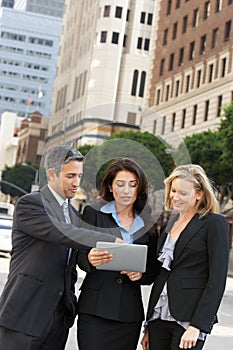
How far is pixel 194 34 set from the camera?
171ft

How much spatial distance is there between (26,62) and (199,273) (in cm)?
17267

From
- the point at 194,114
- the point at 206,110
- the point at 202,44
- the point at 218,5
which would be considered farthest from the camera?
Result: the point at 202,44

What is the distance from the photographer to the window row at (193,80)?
4744 cm

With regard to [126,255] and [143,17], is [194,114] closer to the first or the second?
[143,17]

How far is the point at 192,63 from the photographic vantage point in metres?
51.7

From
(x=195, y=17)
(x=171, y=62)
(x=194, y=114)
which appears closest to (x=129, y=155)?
(x=194, y=114)

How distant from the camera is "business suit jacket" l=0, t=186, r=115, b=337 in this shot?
3.97 meters

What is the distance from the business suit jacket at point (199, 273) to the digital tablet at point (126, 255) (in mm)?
524

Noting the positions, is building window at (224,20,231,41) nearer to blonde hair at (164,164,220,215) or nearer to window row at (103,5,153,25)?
window row at (103,5,153,25)

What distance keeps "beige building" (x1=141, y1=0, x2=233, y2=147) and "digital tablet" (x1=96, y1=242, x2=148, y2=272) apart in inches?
1589

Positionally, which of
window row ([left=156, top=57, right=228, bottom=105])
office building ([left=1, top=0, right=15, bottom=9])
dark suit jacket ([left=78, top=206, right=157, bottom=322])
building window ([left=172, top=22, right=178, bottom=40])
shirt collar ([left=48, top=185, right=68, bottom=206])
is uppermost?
office building ([left=1, top=0, right=15, bottom=9])

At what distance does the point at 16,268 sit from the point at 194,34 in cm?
4971

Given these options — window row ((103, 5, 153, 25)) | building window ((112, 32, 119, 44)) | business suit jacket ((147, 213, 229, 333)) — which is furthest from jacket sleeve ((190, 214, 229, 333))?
building window ((112, 32, 119, 44))

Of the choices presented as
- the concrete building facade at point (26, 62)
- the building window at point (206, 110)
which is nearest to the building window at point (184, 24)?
the building window at point (206, 110)
